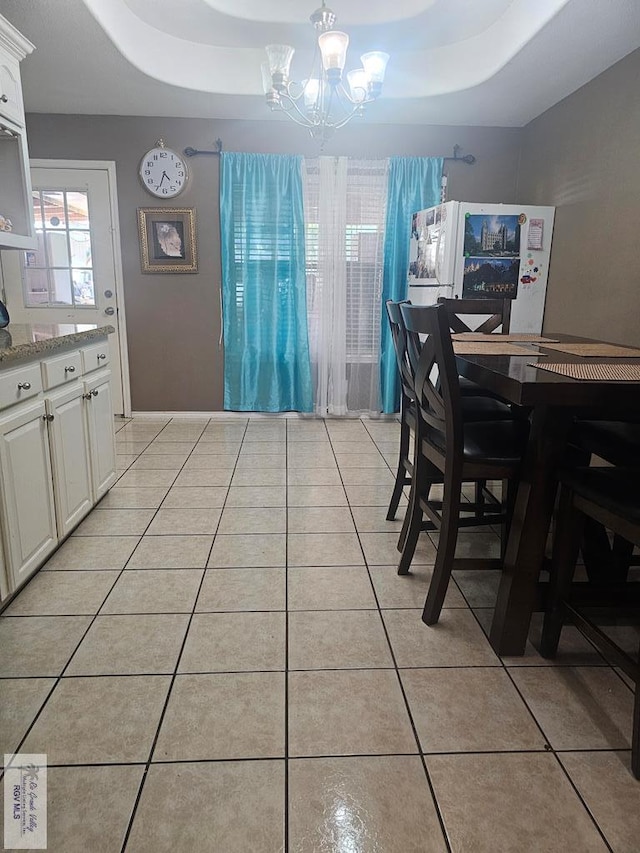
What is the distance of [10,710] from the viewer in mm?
1436

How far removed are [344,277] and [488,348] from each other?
8.41 feet

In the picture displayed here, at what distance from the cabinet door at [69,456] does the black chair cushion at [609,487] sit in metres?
1.87

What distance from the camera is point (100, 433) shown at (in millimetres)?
2727

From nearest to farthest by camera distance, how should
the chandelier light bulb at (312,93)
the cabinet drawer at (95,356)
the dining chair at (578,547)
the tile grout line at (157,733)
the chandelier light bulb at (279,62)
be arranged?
the tile grout line at (157,733) → the dining chair at (578,547) → the cabinet drawer at (95,356) → the chandelier light bulb at (279,62) → the chandelier light bulb at (312,93)

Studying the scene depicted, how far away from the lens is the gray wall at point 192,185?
433 cm

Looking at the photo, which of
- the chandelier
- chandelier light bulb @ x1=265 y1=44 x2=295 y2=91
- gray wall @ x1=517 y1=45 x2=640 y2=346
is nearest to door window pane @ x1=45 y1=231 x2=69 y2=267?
the chandelier

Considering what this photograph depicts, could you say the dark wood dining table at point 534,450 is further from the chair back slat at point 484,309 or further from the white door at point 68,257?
the white door at point 68,257

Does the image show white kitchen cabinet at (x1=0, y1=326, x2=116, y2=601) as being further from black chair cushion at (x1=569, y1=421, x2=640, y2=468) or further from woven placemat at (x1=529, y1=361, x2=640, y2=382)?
black chair cushion at (x1=569, y1=421, x2=640, y2=468)

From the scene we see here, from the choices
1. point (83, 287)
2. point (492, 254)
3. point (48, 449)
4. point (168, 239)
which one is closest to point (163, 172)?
point (168, 239)

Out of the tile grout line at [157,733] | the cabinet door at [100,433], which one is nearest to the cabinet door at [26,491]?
the cabinet door at [100,433]

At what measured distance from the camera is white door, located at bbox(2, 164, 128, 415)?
172 inches

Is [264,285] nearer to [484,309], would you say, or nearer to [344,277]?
[344,277]

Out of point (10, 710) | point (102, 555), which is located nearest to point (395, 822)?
point (10, 710)

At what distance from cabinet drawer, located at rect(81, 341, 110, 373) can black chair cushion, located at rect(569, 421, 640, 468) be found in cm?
211
